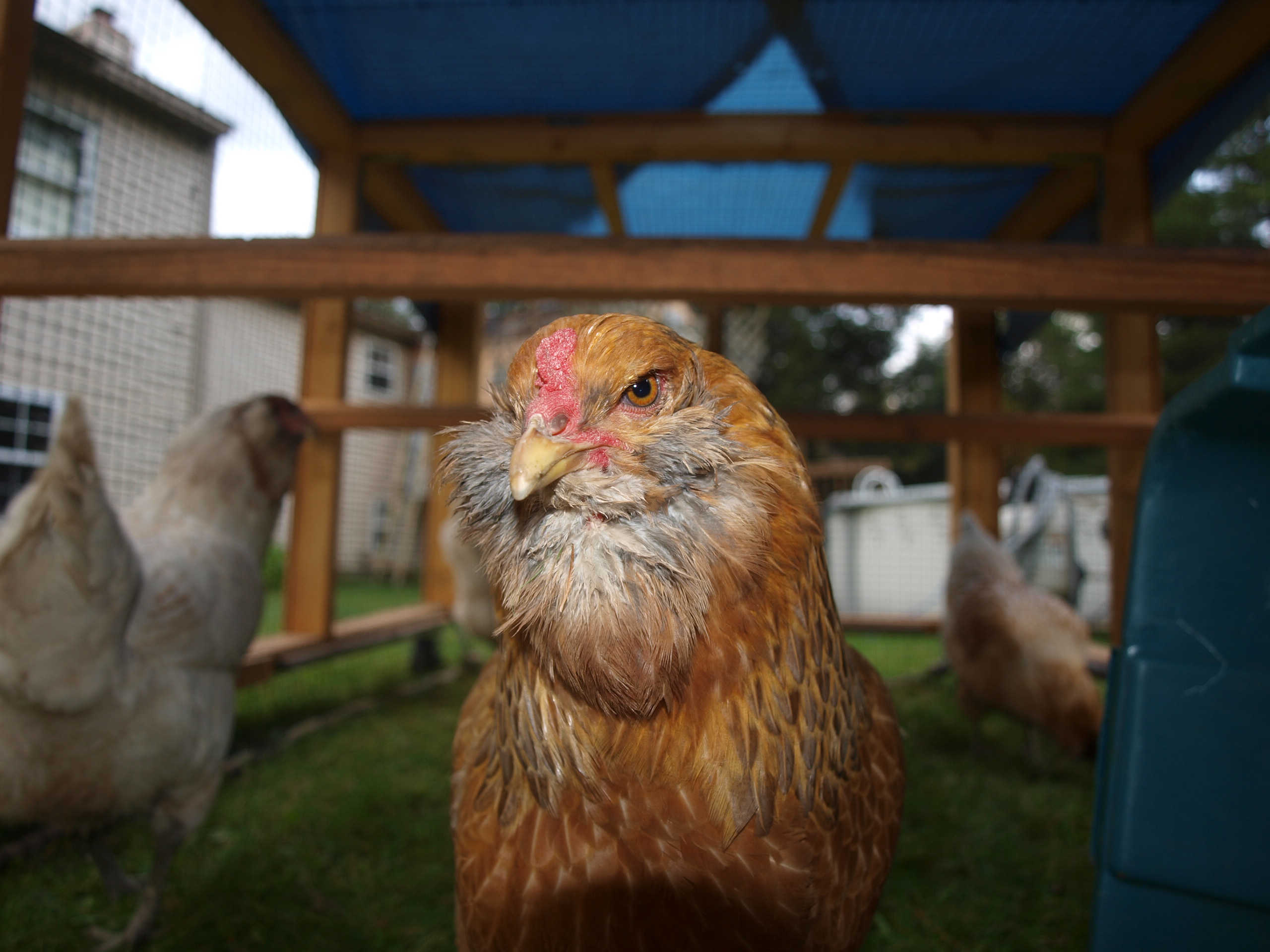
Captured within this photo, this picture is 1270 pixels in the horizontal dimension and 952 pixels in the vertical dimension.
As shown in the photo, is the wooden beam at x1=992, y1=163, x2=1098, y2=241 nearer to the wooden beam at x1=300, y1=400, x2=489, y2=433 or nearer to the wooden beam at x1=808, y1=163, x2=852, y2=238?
the wooden beam at x1=808, y1=163, x2=852, y2=238

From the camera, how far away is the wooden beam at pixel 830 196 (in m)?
2.77

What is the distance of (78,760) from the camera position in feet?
4.65

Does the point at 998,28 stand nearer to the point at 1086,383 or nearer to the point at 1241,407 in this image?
the point at 1241,407

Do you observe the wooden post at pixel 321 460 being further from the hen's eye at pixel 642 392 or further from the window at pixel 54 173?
the hen's eye at pixel 642 392

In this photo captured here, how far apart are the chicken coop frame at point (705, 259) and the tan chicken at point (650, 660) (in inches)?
18.2

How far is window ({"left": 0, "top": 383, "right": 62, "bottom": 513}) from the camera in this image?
3395 millimetres

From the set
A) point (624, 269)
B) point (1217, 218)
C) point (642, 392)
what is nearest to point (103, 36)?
point (624, 269)

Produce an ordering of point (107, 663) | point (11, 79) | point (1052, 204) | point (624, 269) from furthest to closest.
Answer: point (1052, 204)
point (107, 663)
point (11, 79)
point (624, 269)

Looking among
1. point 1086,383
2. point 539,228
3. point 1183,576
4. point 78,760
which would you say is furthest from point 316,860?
point 1086,383

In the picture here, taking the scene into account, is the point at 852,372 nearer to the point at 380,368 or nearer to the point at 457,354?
the point at 380,368

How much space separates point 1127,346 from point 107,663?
3.53 m

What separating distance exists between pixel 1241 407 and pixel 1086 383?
15812mm

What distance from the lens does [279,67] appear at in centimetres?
224

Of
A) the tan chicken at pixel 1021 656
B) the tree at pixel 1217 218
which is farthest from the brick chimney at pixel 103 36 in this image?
the tan chicken at pixel 1021 656
